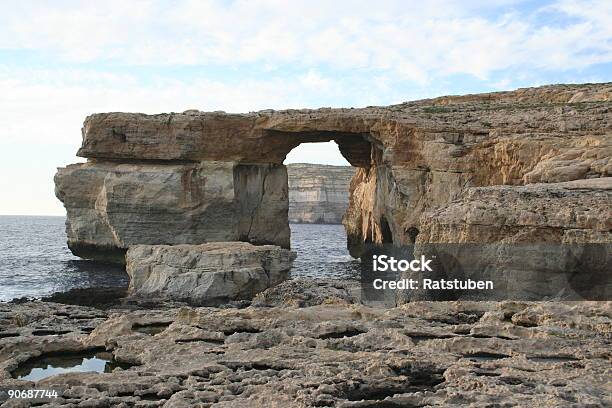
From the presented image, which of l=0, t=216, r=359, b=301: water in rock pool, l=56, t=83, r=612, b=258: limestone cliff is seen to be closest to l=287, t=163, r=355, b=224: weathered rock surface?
l=0, t=216, r=359, b=301: water in rock pool

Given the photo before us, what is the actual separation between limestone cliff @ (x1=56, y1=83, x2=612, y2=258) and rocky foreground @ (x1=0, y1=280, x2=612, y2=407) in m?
15.1

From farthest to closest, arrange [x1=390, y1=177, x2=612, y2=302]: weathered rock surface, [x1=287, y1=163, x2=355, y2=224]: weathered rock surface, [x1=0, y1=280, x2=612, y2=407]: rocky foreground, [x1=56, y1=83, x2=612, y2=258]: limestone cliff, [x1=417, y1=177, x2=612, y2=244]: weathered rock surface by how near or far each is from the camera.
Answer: [x1=287, y1=163, x2=355, y2=224]: weathered rock surface
[x1=56, y1=83, x2=612, y2=258]: limestone cliff
[x1=417, y1=177, x2=612, y2=244]: weathered rock surface
[x1=390, y1=177, x2=612, y2=302]: weathered rock surface
[x1=0, y1=280, x2=612, y2=407]: rocky foreground

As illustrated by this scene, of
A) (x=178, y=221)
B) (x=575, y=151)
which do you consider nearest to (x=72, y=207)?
→ (x=178, y=221)

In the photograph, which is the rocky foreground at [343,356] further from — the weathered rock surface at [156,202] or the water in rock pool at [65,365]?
the weathered rock surface at [156,202]

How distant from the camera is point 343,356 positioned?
8906mm

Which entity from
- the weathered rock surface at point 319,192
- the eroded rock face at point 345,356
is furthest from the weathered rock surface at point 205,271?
the weathered rock surface at point 319,192

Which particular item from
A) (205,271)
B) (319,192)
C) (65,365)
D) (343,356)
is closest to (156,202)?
(205,271)

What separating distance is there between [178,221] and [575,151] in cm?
1923

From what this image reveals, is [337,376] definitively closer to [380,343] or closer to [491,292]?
[380,343]

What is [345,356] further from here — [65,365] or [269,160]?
[269,160]

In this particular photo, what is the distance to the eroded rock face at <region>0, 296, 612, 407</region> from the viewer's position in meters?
7.27

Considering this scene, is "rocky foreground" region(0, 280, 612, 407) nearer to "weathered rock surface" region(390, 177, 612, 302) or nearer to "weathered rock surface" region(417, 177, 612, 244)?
"weathered rock surface" region(390, 177, 612, 302)

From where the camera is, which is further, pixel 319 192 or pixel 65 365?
pixel 319 192

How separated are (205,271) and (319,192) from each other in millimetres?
80318
